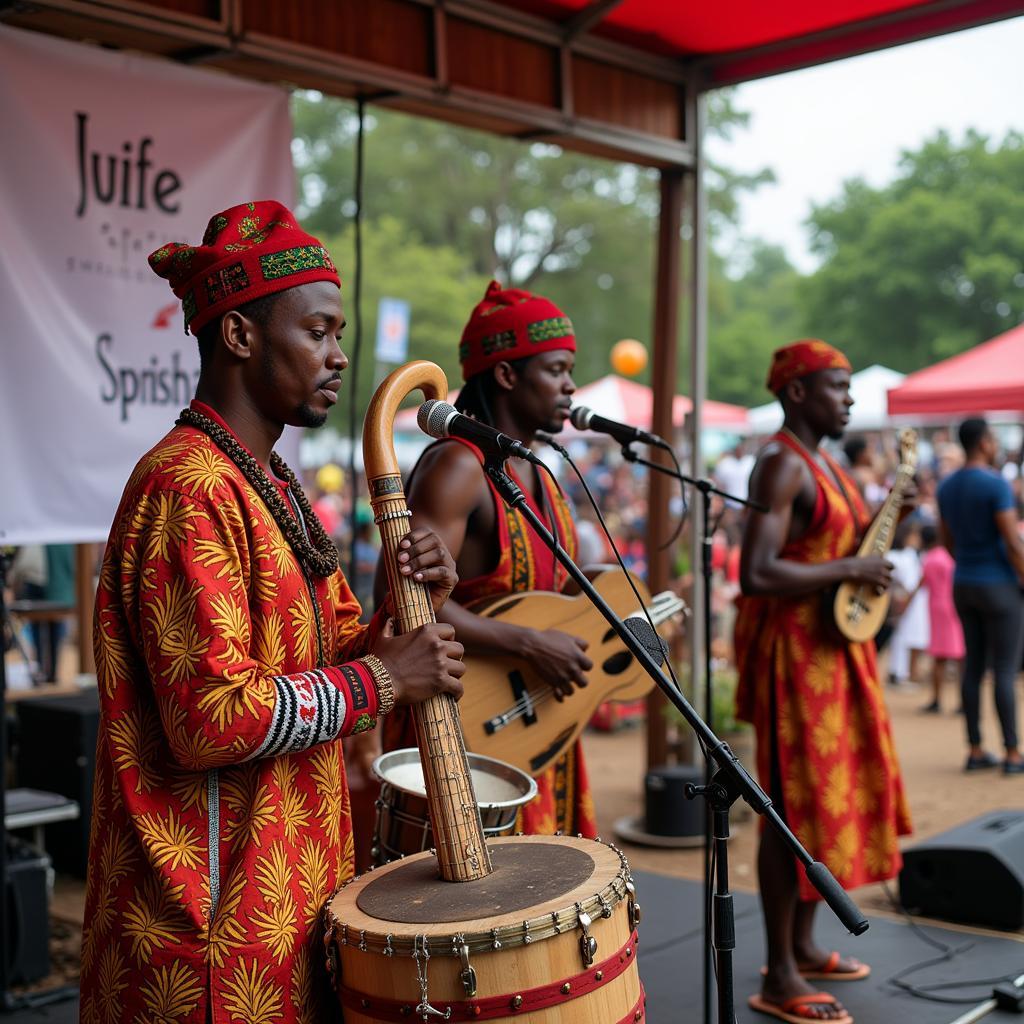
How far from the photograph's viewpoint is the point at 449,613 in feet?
10.4

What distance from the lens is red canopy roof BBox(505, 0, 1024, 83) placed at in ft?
17.3

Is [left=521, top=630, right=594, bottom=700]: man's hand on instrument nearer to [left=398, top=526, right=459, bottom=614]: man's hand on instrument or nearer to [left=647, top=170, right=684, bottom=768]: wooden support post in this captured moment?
[left=398, top=526, right=459, bottom=614]: man's hand on instrument

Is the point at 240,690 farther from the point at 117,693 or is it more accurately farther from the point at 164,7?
the point at 164,7

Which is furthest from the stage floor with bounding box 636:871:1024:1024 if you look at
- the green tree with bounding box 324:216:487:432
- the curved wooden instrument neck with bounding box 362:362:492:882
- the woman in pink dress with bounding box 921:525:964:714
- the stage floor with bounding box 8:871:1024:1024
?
the green tree with bounding box 324:216:487:432

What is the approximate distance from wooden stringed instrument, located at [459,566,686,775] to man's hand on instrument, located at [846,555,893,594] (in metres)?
0.89

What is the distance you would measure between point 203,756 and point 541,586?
171 cm

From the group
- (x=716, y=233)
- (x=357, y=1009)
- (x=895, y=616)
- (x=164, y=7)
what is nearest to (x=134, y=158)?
(x=164, y=7)

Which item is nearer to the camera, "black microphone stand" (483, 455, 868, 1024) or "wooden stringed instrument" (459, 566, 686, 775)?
"black microphone stand" (483, 455, 868, 1024)

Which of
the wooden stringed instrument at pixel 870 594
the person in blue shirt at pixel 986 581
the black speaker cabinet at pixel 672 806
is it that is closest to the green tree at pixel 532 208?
the person in blue shirt at pixel 986 581

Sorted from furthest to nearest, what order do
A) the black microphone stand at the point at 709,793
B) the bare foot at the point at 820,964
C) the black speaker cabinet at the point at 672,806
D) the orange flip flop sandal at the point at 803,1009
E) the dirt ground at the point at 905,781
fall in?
the black speaker cabinet at the point at 672,806 < the dirt ground at the point at 905,781 < the bare foot at the point at 820,964 < the orange flip flop sandal at the point at 803,1009 < the black microphone stand at the point at 709,793

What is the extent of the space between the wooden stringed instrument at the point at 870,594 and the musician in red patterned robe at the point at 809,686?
0.05 metres

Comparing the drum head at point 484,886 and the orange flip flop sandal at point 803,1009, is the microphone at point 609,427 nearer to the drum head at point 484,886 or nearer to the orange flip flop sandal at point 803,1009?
the drum head at point 484,886

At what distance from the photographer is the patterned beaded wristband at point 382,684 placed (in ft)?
6.59

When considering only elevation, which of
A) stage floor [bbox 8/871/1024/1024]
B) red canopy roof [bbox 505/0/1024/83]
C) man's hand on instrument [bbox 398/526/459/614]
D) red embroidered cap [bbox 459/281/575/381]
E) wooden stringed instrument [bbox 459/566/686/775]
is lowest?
stage floor [bbox 8/871/1024/1024]
